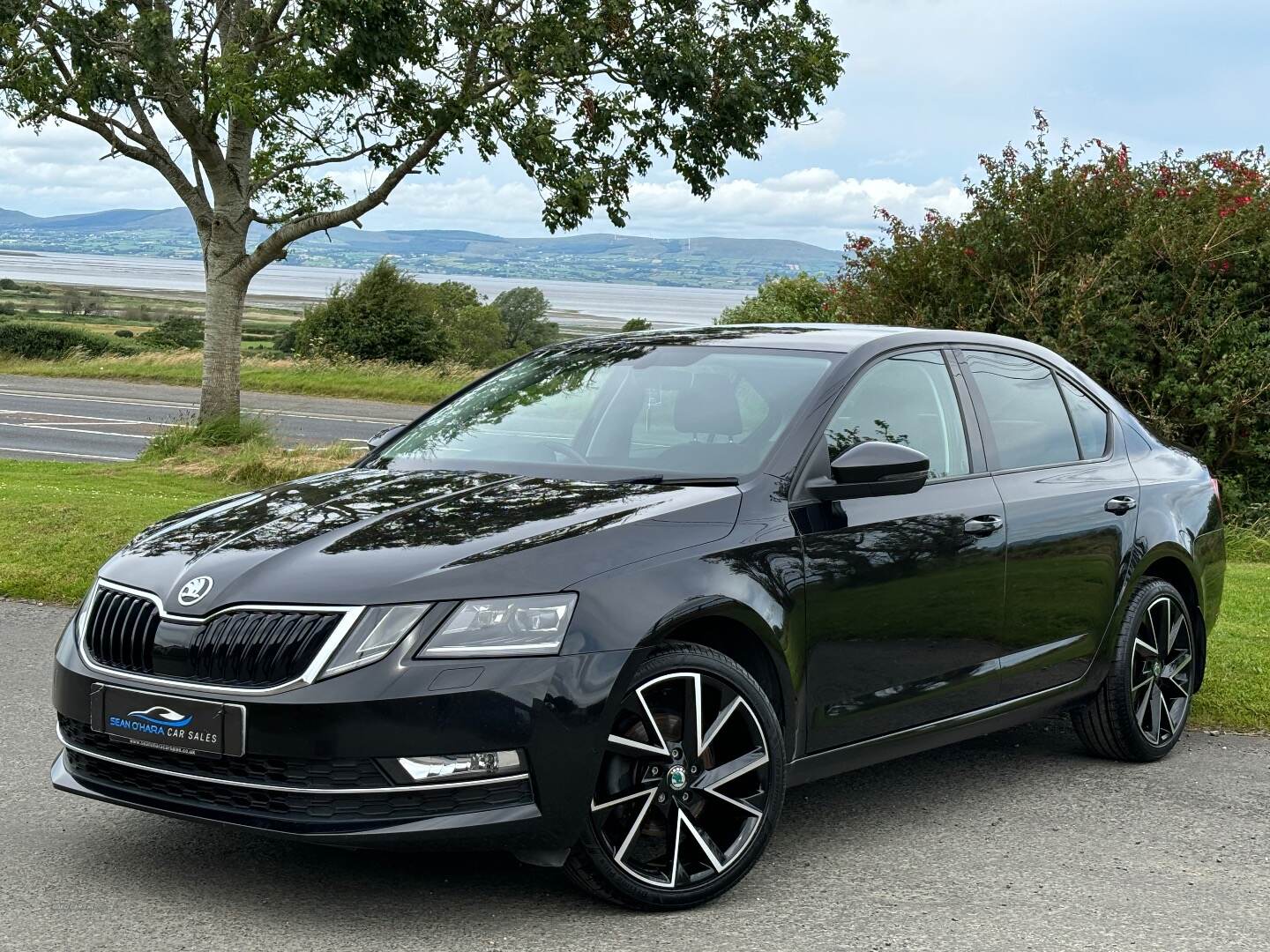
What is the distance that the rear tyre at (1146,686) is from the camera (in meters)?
6.09

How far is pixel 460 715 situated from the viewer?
396cm

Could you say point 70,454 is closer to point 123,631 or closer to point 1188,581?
point 1188,581

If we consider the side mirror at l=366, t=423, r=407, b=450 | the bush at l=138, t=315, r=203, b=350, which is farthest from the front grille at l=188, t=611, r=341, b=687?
the bush at l=138, t=315, r=203, b=350

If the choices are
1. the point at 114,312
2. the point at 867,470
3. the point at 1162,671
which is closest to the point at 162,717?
the point at 867,470

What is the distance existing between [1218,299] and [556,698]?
12.7 m

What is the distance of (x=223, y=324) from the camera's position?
18.7 metres

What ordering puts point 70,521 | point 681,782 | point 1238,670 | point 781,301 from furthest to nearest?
point 781,301 < point 70,521 < point 1238,670 < point 681,782

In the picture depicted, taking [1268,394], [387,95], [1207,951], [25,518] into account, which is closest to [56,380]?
[387,95]

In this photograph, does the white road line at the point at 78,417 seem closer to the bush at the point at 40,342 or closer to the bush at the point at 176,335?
the bush at the point at 40,342

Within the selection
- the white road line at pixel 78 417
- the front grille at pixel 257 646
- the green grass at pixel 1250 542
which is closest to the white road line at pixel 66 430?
the white road line at pixel 78 417

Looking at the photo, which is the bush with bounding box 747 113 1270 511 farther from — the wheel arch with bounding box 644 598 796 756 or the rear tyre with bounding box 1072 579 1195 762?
the wheel arch with bounding box 644 598 796 756

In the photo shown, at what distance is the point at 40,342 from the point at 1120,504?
142 ft

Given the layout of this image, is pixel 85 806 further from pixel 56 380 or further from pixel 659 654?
pixel 56 380

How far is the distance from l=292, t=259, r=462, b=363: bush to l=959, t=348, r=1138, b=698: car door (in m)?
35.8
